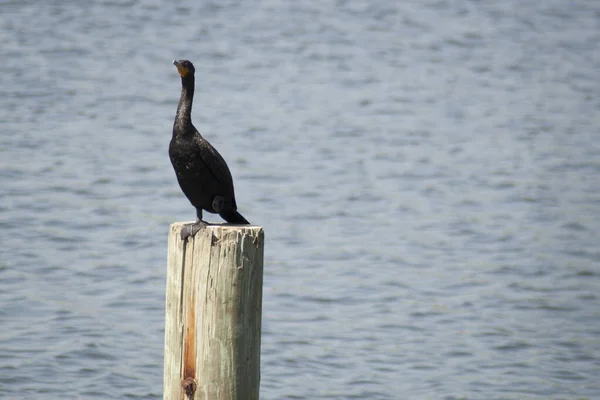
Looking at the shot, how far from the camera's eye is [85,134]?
623 inches

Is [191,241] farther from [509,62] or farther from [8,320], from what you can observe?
[509,62]

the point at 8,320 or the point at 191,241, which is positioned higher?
the point at 191,241

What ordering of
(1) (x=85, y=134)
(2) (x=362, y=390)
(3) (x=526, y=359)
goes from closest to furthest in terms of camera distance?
(2) (x=362, y=390)
(3) (x=526, y=359)
(1) (x=85, y=134)

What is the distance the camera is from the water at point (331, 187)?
8.94 metres

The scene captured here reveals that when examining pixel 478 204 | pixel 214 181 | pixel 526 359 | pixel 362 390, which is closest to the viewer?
pixel 214 181

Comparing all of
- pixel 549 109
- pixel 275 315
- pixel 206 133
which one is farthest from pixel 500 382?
pixel 549 109

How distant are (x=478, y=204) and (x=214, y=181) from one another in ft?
30.0

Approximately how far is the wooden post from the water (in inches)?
137

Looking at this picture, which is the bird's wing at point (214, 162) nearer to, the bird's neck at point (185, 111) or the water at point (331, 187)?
the bird's neck at point (185, 111)

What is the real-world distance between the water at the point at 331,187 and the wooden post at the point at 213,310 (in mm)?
3481

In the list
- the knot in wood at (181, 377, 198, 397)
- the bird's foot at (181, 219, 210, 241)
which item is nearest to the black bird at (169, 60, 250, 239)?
the bird's foot at (181, 219, 210, 241)

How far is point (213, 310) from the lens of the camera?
4516mm

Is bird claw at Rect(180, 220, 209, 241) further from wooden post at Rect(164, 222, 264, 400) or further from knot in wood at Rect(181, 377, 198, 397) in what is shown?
knot in wood at Rect(181, 377, 198, 397)

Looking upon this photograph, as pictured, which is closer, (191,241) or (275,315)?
(191,241)
